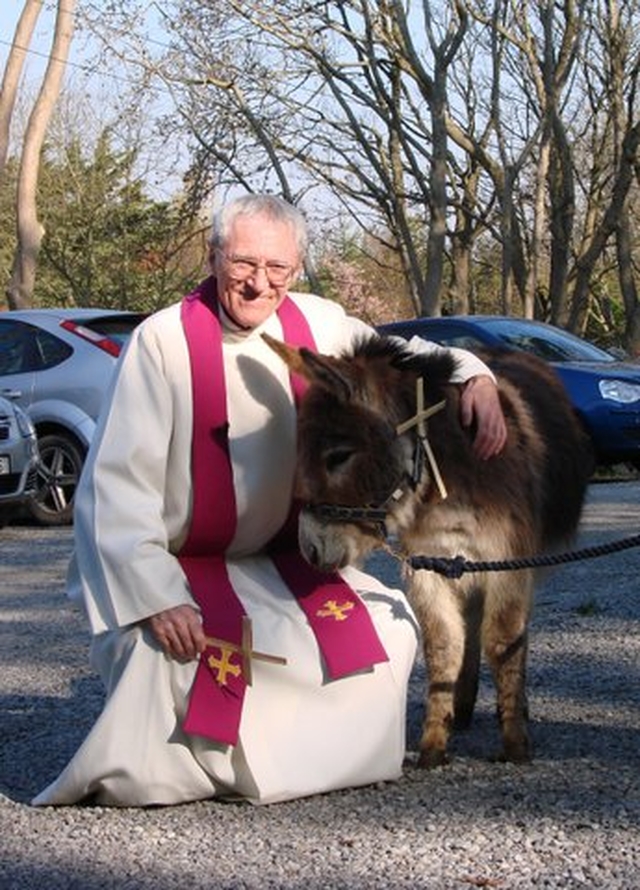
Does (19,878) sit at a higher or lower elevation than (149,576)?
lower

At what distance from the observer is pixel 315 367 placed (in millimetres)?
5426

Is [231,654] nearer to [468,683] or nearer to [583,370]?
[468,683]

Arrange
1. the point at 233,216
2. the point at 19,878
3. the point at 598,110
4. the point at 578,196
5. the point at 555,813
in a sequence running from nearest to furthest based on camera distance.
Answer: the point at 19,878 < the point at 555,813 < the point at 233,216 < the point at 598,110 < the point at 578,196

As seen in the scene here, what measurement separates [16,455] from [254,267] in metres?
9.17

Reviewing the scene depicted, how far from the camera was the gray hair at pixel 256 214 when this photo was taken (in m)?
5.55

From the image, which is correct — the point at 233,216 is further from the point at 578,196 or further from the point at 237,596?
the point at 578,196

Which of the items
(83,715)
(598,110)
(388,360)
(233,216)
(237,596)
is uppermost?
(598,110)

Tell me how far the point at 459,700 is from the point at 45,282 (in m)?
44.5

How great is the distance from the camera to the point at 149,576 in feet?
17.8

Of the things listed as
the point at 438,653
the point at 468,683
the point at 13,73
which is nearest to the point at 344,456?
the point at 438,653

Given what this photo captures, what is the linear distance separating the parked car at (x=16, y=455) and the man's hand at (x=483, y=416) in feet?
29.8

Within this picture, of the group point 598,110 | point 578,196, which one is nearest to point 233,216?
point 598,110

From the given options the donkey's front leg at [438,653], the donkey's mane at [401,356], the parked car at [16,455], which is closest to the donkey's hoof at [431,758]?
the donkey's front leg at [438,653]

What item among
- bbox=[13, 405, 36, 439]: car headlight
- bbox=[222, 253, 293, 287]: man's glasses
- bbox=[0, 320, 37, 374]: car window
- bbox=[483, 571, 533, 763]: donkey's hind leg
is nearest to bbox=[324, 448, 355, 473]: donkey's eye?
bbox=[222, 253, 293, 287]: man's glasses
